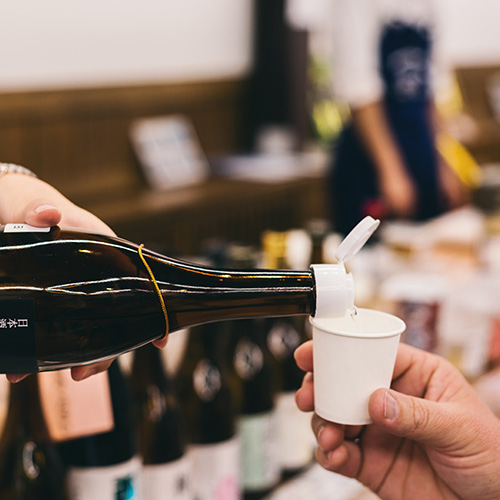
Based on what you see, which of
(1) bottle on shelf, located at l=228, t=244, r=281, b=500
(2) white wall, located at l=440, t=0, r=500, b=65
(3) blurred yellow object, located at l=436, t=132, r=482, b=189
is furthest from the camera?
(2) white wall, located at l=440, t=0, r=500, b=65

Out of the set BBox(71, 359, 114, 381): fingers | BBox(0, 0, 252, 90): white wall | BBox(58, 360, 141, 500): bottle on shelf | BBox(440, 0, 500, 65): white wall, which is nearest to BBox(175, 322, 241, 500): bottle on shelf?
BBox(58, 360, 141, 500): bottle on shelf

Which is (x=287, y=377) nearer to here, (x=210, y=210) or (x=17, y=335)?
(x=17, y=335)

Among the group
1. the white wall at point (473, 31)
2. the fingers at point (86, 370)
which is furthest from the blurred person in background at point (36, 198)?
the white wall at point (473, 31)

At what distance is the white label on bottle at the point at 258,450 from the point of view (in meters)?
Answer: 1.20

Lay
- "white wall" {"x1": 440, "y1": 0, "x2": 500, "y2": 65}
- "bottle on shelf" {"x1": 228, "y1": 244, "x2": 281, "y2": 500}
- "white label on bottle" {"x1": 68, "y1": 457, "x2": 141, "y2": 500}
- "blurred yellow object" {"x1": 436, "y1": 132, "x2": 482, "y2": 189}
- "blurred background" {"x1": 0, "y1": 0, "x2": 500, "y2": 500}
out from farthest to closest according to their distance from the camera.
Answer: "white wall" {"x1": 440, "y1": 0, "x2": 500, "y2": 65}
"blurred yellow object" {"x1": 436, "y1": 132, "x2": 482, "y2": 189}
"blurred background" {"x1": 0, "y1": 0, "x2": 500, "y2": 500}
"bottle on shelf" {"x1": 228, "y1": 244, "x2": 281, "y2": 500}
"white label on bottle" {"x1": 68, "y1": 457, "x2": 141, "y2": 500}

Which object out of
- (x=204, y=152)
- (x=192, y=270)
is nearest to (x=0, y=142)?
(x=204, y=152)

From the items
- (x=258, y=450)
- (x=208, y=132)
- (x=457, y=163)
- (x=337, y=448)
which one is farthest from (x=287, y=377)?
(x=208, y=132)

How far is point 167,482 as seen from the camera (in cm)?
106

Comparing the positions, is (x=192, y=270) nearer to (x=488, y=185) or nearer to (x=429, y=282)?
(x=429, y=282)

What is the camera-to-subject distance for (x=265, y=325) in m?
1.48

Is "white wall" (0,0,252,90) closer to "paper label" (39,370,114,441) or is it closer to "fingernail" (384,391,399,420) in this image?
"paper label" (39,370,114,441)

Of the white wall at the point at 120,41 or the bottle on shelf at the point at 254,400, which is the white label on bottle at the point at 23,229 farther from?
the white wall at the point at 120,41

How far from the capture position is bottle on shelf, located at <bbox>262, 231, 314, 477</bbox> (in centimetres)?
127

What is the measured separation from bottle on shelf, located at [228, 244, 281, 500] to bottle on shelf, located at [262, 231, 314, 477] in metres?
0.03
